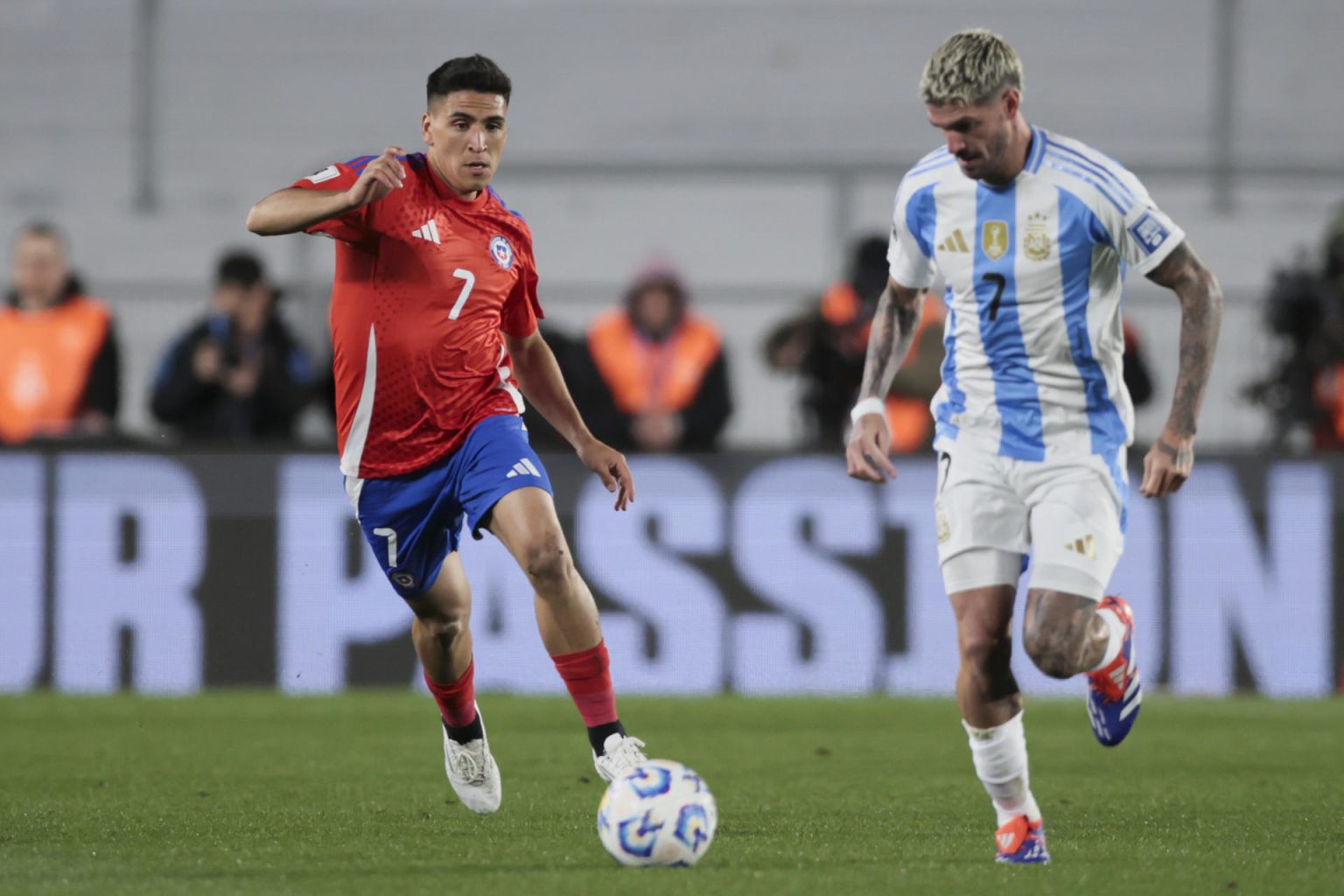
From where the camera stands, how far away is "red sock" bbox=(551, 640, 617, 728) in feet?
19.6

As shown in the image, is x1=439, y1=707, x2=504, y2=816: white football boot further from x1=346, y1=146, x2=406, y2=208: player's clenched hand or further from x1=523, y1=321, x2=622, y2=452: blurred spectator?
x1=523, y1=321, x2=622, y2=452: blurred spectator

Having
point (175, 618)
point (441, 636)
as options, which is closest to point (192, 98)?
point (175, 618)

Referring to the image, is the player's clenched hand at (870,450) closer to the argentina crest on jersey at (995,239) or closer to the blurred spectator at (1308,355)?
the argentina crest on jersey at (995,239)

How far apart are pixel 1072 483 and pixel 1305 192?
11541 mm

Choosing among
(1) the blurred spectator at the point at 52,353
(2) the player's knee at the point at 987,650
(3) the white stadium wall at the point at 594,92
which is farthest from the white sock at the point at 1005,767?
(3) the white stadium wall at the point at 594,92

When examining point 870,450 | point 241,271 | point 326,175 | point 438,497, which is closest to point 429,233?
point 326,175

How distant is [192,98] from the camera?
57.4ft

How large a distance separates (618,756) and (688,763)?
80.8 inches

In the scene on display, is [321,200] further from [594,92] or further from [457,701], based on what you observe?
[594,92]

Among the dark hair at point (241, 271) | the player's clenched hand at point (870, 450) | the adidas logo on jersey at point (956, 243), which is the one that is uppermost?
the dark hair at point (241, 271)

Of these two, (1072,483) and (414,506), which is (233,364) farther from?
(1072,483)

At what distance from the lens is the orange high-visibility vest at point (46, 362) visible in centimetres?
1132

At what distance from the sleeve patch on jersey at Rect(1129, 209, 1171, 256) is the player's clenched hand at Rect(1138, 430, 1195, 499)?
512mm

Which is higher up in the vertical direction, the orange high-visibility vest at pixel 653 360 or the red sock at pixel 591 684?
the orange high-visibility vest at pixel 653 360
